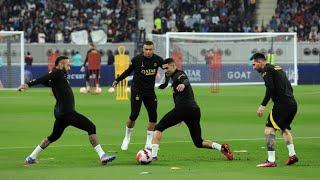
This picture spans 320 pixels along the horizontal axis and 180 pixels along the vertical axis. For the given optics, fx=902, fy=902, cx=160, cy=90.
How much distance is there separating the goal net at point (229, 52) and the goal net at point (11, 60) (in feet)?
25.6

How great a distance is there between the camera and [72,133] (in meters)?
23.5

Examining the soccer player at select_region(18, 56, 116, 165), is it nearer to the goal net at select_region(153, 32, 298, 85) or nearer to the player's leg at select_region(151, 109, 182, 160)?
the player's leg at select_region(151, 109, 182, 160)

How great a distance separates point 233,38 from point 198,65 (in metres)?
2.98

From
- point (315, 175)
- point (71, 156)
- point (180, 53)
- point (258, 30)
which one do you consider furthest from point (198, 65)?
point (315, 175)

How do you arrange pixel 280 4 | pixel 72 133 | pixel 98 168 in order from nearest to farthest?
pixel 98 168 → pixel 72 133 → pixel 280 4

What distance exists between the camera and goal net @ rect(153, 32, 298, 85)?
5019 centimetres

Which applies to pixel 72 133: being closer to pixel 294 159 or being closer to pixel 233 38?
pixel 294 159

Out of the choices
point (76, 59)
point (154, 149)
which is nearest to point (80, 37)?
point (76, 59)

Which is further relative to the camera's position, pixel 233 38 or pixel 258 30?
pixel 258 30

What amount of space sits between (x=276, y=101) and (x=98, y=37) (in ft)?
132

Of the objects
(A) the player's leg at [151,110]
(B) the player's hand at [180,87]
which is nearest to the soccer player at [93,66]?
(A) the player's leg at [151,110]

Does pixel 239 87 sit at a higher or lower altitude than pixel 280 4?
lower

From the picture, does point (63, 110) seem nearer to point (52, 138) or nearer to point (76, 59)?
point (52, 138)

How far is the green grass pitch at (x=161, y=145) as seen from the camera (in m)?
15.0
